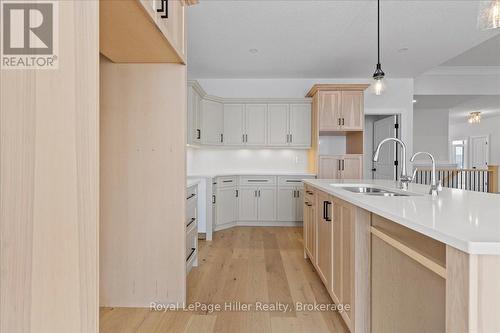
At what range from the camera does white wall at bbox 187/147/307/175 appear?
17.2ft

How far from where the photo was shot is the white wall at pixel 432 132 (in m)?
7.86

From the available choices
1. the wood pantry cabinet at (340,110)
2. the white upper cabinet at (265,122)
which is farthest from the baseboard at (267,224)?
the wood pantry cabinet at (340,110)

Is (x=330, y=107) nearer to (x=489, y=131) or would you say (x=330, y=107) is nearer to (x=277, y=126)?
(x=277, y=126)

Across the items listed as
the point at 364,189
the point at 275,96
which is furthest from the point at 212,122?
the point at 364,189

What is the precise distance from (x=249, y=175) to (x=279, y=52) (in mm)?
2005

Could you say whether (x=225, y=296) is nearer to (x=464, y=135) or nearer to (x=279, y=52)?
(x=279, y=52)

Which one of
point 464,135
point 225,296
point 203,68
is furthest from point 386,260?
point 464,135

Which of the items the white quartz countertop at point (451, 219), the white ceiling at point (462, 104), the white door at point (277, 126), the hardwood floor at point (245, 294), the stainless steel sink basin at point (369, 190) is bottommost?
the hardwood floor at point (245, 294)

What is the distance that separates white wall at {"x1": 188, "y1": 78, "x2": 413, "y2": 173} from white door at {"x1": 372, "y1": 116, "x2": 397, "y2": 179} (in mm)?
230

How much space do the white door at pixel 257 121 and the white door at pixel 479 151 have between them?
8.90 metres

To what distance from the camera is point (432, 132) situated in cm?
795

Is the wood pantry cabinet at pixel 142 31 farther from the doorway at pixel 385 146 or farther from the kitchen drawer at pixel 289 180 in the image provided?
the doorway at pixel 385 146

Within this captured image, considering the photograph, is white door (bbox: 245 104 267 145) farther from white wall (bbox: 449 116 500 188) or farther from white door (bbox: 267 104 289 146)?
white wall (bbox: 449 116 500 188)

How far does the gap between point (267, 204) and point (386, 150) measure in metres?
2.57
